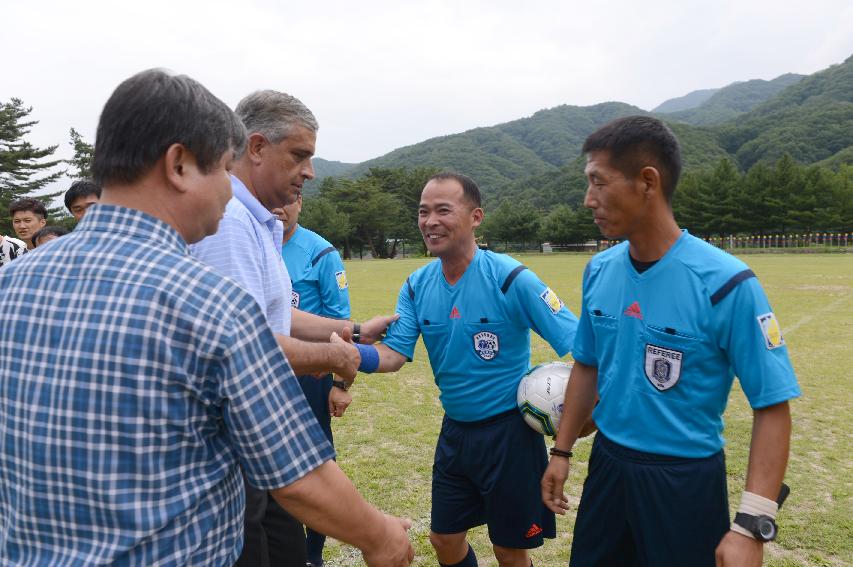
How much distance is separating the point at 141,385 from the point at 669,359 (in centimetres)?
193

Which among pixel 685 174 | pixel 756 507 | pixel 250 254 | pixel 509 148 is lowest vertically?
pixel 756 507

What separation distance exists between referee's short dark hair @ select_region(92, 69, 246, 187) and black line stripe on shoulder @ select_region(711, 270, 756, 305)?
73.7 inches

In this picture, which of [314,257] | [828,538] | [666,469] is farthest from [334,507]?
[828,538]

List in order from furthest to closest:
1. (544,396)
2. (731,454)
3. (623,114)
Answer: (623,114) < (731,454) < (544,396)

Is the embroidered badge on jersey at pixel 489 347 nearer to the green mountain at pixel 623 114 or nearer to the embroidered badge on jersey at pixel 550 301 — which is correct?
the embroidered badge on jersey at pixel 550 301

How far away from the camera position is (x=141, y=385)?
1.26m

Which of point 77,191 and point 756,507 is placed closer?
point 756,507

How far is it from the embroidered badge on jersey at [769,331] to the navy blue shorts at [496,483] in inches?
63.0

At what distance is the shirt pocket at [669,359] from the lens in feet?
7.36

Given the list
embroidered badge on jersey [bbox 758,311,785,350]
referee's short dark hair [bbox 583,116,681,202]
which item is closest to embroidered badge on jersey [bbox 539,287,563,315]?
referee's short dark hair [bbox 583,116,681,202]

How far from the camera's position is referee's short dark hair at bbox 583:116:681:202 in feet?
7.78

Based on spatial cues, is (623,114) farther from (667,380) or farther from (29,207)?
(667,380)

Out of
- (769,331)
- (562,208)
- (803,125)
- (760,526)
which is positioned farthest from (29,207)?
(803,125)

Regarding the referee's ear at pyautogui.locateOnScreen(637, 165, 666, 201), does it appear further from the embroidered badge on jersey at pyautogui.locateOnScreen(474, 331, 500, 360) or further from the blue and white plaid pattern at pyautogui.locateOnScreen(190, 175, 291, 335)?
the blue and white plaid pattern at pyautogui.locateOnScreen(190, 175, 291, 335)
